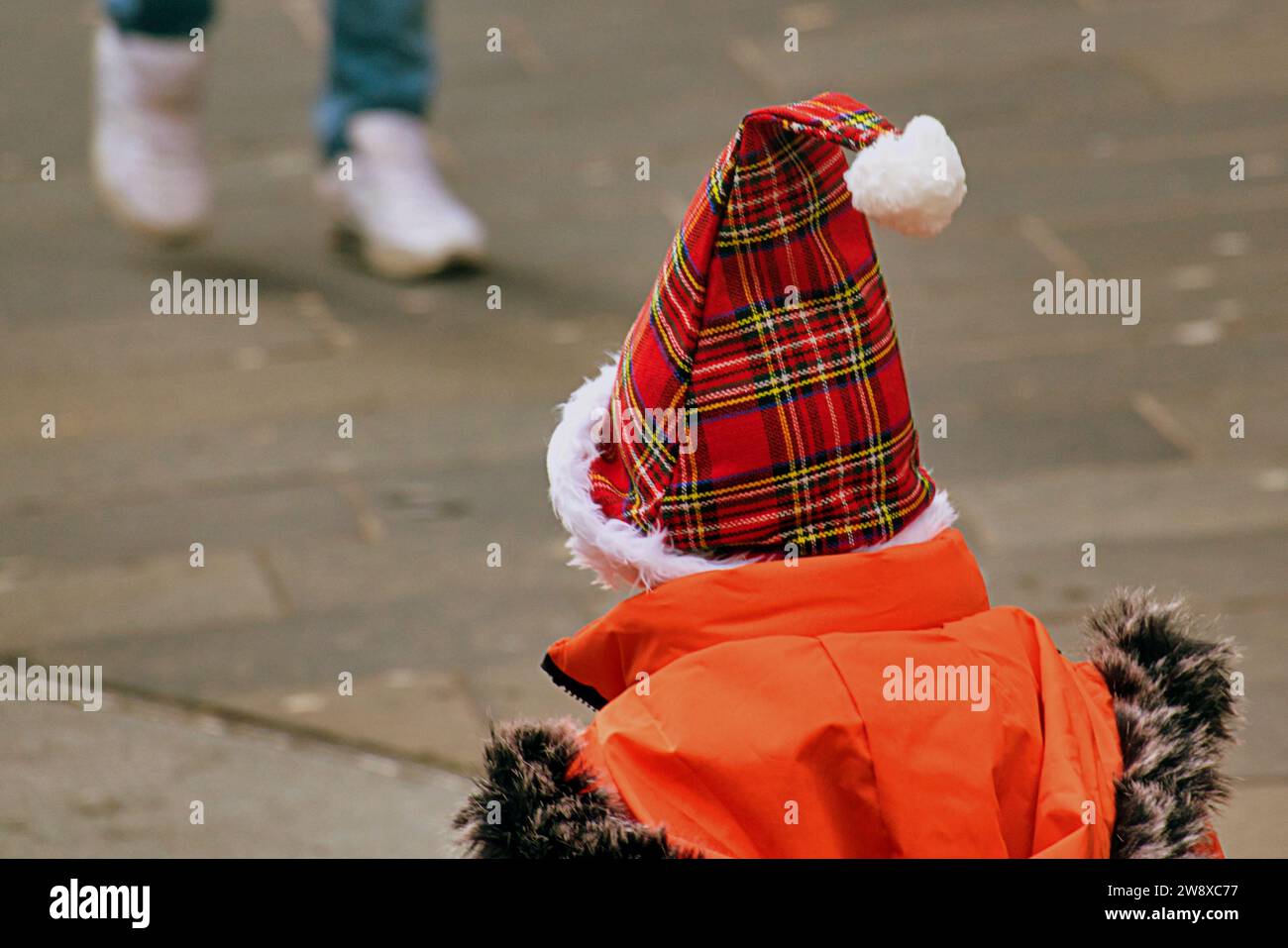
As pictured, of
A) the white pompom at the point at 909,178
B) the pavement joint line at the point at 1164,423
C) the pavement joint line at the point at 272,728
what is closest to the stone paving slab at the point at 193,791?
the pavement joint line at the point at 272,728

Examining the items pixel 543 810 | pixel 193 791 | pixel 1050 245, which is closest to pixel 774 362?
pixel 543 810

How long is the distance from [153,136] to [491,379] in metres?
1.33

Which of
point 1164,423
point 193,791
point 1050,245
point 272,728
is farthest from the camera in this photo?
point 1050,245

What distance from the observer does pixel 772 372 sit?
1961 mm

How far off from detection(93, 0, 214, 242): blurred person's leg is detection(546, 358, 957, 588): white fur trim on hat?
12.3 ft

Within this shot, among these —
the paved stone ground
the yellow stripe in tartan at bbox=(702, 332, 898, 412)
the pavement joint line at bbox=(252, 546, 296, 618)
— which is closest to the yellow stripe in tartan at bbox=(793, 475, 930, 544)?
the yellow stripe in tartan at bbox=(702, 332, 898, 412)

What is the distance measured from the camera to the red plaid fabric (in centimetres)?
196

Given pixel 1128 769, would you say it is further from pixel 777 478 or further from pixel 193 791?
pixel 193 791

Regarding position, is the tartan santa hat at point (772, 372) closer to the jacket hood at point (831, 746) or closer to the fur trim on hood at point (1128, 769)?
the jacket hood at point (831, 746)

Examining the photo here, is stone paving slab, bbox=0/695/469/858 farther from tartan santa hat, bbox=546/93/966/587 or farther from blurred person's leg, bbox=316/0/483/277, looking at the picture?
blurred person's leg, bbox=316/0/483/277

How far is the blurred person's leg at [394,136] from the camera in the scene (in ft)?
18.6

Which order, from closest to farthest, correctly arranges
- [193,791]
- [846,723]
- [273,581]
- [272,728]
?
[846,723]
[193,791]
[272,728]
[273,581]

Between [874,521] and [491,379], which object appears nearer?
[874,521]

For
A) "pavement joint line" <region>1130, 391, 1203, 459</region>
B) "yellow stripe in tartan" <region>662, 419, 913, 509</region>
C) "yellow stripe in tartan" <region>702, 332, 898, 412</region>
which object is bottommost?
"yellow stripe in tartan" <region>662, 419, 913, 509</region>
